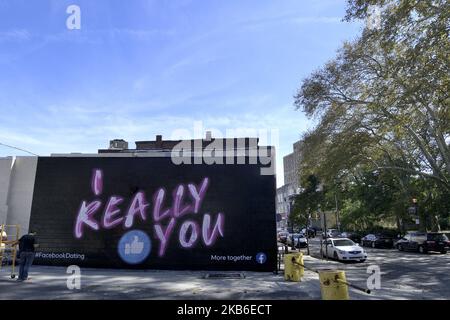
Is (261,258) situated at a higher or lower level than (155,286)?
higher

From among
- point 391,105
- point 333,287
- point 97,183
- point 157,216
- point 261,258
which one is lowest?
point 333,287

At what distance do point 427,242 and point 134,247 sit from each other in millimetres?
22841

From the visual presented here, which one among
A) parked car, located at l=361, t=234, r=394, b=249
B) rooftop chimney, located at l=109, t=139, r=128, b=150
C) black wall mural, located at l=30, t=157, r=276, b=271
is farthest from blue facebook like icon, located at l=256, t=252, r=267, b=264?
parked car, located at l=361, t=234, r=394, b=249

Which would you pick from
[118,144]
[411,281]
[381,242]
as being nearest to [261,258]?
[411,281]

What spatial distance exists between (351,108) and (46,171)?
72.9 feet

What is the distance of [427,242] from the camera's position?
29781 millimetres

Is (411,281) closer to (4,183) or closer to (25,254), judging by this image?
(25,254)

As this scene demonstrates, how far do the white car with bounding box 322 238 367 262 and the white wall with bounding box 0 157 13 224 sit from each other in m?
17.7

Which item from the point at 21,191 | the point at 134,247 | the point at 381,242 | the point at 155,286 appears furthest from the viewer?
the point at 381,242

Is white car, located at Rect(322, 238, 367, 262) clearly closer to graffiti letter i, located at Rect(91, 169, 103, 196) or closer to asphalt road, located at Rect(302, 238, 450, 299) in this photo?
asphalt road, located at Rect(302, 238, 450, 299)

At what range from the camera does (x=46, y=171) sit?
17719 millimetres

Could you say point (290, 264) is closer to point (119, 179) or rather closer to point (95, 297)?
point (95, 297)

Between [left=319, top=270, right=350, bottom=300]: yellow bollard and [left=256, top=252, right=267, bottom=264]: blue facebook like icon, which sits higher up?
[left=256, top=252, right=267, bottom=264]: blue facebook like icon

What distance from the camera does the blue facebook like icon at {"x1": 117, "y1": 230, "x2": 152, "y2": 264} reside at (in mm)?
16531
